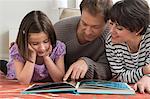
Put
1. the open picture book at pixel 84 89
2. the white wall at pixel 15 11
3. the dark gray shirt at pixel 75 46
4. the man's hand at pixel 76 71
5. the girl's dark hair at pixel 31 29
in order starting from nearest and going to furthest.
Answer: the open picture book at pixel 84 89, the man's hand at pixel 76 71, the girl's dark hair at pixel 31 29, the dark gray shirt at pixel 75 46, the white wall at pixel 15 11

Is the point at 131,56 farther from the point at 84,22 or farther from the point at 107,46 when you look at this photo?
the point at 84,22

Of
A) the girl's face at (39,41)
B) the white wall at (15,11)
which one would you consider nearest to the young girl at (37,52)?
the girl's face at (39,41)

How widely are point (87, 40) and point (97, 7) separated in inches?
8.3

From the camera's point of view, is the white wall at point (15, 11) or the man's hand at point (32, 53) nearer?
the man's hand at point (32, 53)

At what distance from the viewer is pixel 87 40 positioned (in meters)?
1.45

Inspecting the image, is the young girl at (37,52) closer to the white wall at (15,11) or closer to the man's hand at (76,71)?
the man's hand at (76,71)

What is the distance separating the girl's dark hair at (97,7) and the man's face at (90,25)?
0.02 meters

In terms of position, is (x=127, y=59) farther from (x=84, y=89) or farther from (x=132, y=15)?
(x=84, y=89)

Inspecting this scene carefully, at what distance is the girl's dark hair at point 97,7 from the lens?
1.31 m

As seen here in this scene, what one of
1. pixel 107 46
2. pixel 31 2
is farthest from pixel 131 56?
pixel 31 2

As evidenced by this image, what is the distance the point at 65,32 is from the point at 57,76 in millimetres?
313

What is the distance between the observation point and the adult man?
1260 mm

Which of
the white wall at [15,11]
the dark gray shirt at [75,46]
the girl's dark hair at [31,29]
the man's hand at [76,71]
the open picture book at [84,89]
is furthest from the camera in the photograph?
the white wall at [15,11]

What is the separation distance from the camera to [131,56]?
129cm
